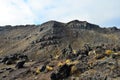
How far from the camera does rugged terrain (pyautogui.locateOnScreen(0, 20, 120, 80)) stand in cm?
6122

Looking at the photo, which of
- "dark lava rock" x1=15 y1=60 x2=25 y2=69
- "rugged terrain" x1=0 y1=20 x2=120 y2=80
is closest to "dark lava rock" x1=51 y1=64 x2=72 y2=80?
"rugged terrain" x1=0 y1=20 x2=120 y2=80

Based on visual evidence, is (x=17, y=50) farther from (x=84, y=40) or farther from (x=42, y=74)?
(x=42, y=74)

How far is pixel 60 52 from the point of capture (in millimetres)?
103312

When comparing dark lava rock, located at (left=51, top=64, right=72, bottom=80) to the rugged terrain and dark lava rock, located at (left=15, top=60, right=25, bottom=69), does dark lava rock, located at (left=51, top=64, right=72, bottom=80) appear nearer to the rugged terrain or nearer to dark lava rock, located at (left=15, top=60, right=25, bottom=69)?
the rugged terrain

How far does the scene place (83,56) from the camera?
238 ft

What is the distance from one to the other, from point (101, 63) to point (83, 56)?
12100 mm

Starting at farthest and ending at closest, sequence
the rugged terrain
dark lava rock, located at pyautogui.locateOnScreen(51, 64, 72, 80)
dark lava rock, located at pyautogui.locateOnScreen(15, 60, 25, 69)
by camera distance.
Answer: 1. dark lava rock, located at pyautogui.locateOnScreen(15, 60, 25, 69)
2. dark lava rock, located at pyautogui.locateOnScreen(51, 64, 72, 80)
3. the rugged terrain

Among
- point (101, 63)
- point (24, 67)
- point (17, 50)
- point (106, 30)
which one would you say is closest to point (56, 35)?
point (17, 50)

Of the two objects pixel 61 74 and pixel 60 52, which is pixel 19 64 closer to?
pixel 60 52

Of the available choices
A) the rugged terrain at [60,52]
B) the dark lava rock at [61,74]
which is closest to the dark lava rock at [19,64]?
the rugged terrain at [60,52]

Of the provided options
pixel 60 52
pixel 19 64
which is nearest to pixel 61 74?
pixel 19 64

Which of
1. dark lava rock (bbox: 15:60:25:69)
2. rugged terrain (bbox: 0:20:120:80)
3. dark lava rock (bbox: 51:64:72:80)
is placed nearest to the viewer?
rugged terrain (bbox: 0:20:120:80)

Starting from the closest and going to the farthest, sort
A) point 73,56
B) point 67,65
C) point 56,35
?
point 67,65
point 73,56
point 56,35

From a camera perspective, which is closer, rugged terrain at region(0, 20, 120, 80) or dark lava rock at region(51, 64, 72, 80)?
rugged terrain at region(0, 20, 120, 80)
